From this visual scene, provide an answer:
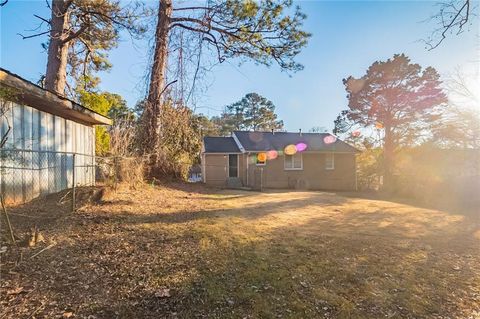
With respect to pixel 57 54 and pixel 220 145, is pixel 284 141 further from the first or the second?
pixel 57 54

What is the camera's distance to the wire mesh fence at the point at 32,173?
16.6 ft

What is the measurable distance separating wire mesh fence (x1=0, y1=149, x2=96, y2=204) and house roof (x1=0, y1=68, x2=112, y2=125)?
1.06 metres

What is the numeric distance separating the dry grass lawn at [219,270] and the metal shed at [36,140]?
0.59m

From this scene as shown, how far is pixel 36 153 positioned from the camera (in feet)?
20.4

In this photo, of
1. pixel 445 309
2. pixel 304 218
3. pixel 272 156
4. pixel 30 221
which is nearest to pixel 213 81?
pixel 304 218

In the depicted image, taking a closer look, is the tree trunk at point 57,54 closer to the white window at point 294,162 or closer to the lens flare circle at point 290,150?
the lens flare circle at point 290,150

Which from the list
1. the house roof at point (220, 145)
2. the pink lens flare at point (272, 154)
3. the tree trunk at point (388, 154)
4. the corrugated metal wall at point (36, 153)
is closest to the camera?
the corrugated metal wall at point (36, 153)

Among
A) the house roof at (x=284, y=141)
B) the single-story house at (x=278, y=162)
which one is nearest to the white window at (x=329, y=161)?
the single-story house at (x=278, y=162)

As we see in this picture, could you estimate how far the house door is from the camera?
20.9 metres

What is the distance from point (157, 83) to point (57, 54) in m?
3.42

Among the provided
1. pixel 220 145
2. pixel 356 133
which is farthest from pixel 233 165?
pixel 356 133

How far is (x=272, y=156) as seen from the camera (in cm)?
2053

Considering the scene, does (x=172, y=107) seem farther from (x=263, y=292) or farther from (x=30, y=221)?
(x=263, y=292)

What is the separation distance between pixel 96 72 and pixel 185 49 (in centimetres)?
659
